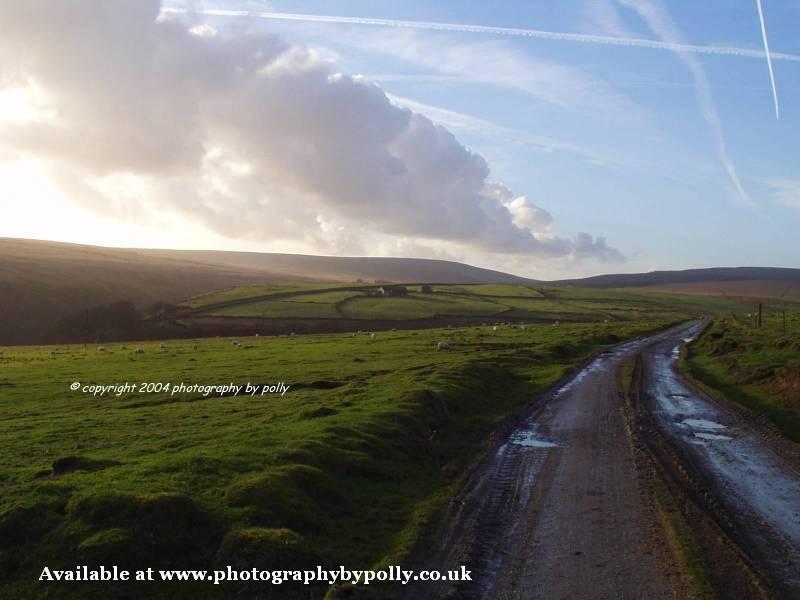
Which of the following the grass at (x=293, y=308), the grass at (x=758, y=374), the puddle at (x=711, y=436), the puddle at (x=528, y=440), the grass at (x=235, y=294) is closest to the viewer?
the puddle at (x=528, y=440)

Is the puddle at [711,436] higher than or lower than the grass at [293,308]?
Result: higher

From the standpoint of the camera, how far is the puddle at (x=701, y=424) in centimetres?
2821

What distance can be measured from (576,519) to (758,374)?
31827 mm

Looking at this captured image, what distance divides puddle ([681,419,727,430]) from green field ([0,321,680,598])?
766cm

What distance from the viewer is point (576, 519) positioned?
15.7 metres

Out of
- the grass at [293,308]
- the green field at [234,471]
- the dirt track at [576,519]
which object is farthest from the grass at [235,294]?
the dirt track at [576,519]

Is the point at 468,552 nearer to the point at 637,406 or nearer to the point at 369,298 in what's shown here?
the point at 637,406

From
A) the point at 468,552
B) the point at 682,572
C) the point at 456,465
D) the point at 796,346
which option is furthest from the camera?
the point at 796,346

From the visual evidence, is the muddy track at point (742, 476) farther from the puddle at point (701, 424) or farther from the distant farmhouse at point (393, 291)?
the distant farmhouse at point (393, 291)

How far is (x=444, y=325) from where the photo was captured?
12875 centimetres

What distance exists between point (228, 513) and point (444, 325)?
377ft

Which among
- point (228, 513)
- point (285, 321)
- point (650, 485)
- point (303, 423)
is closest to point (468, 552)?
point (228, 513)

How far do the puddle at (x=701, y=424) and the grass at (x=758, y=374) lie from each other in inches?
94.1

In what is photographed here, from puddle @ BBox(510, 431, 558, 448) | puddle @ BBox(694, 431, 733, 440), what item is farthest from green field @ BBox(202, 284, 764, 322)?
puddle @ BBox(694, 431, 733, 440)
